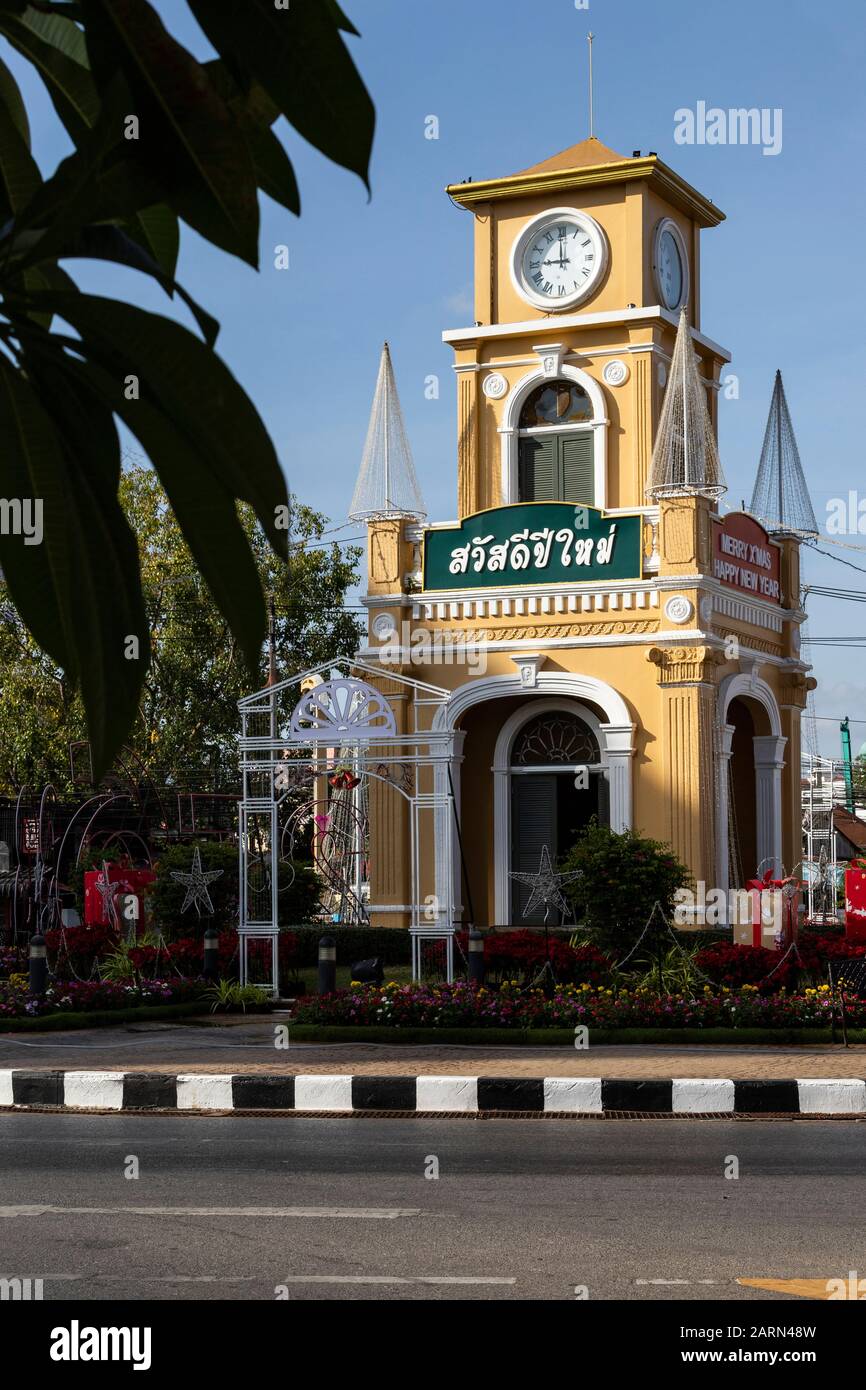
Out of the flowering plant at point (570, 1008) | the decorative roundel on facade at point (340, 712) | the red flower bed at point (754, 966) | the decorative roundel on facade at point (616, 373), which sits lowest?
the flowering plant at point (570, 1008)

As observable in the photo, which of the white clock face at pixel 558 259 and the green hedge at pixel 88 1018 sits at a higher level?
the white clock face at pixel 558 259

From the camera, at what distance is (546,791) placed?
2477cm

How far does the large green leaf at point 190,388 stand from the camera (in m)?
1.88

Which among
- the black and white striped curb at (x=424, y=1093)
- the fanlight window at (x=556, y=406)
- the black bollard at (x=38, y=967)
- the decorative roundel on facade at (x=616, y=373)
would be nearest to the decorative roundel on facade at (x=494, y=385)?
the fanlight window at (x=556, y=406)

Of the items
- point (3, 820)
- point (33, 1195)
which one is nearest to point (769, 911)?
point (33, 1195)

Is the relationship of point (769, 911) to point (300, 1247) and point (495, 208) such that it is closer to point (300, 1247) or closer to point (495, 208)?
point (300, 1247)

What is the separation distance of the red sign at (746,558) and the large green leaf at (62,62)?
21.7m

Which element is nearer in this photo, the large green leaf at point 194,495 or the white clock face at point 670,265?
the large green leaf at point 194,495

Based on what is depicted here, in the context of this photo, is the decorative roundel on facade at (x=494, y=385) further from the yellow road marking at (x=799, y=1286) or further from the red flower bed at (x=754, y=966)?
the yellow road marking at (x=799, y=1286)

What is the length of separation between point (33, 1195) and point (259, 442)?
22.5 ft

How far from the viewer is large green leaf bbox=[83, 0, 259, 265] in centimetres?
172

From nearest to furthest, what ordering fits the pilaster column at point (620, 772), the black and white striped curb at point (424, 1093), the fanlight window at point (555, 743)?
the black and white striped curb at point (424, 1093) → the pilaster column at point (620, 772) → the fanlight window at point (555, 743)

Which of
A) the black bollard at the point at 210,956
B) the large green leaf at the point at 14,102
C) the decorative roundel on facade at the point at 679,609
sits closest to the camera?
the large green leaf at the point at 14,102

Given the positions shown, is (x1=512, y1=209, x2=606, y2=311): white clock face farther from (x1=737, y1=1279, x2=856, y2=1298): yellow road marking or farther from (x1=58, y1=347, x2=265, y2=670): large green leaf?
(x1=58, y1=347, x2=265, y2=670): large green leaf
